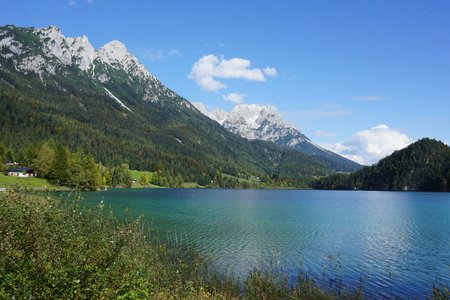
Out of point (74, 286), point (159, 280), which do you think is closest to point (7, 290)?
point (74, 286)

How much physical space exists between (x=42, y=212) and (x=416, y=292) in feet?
Result: 97.5

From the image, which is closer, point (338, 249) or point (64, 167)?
point (338, 249)

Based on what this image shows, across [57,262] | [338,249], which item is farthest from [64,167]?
[57,262]

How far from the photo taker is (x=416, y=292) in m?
30.6

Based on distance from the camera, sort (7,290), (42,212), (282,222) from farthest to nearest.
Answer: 1. (282,222)
2. (42,212)
3. (7,290)

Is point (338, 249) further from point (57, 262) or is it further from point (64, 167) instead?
point (64, 167)

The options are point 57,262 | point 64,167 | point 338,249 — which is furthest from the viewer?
point 64,167

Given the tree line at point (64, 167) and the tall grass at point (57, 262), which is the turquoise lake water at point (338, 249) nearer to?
the tall grass at point (57, 262)

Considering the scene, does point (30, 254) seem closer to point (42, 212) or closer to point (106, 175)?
point (42, 212)

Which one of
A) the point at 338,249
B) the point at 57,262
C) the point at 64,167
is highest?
the point at 64,167

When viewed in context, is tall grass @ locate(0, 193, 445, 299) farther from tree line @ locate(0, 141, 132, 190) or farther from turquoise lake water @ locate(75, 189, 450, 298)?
tree line @ locate(0, 141, 132, 190)

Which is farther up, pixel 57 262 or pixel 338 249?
pixel 57 262

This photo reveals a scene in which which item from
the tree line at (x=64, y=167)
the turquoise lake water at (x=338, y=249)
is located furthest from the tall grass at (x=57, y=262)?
the tree line at (x=64, y=167)

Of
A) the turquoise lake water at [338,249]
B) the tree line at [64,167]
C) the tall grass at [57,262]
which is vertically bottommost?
the turquoise lake water at [338,249]
